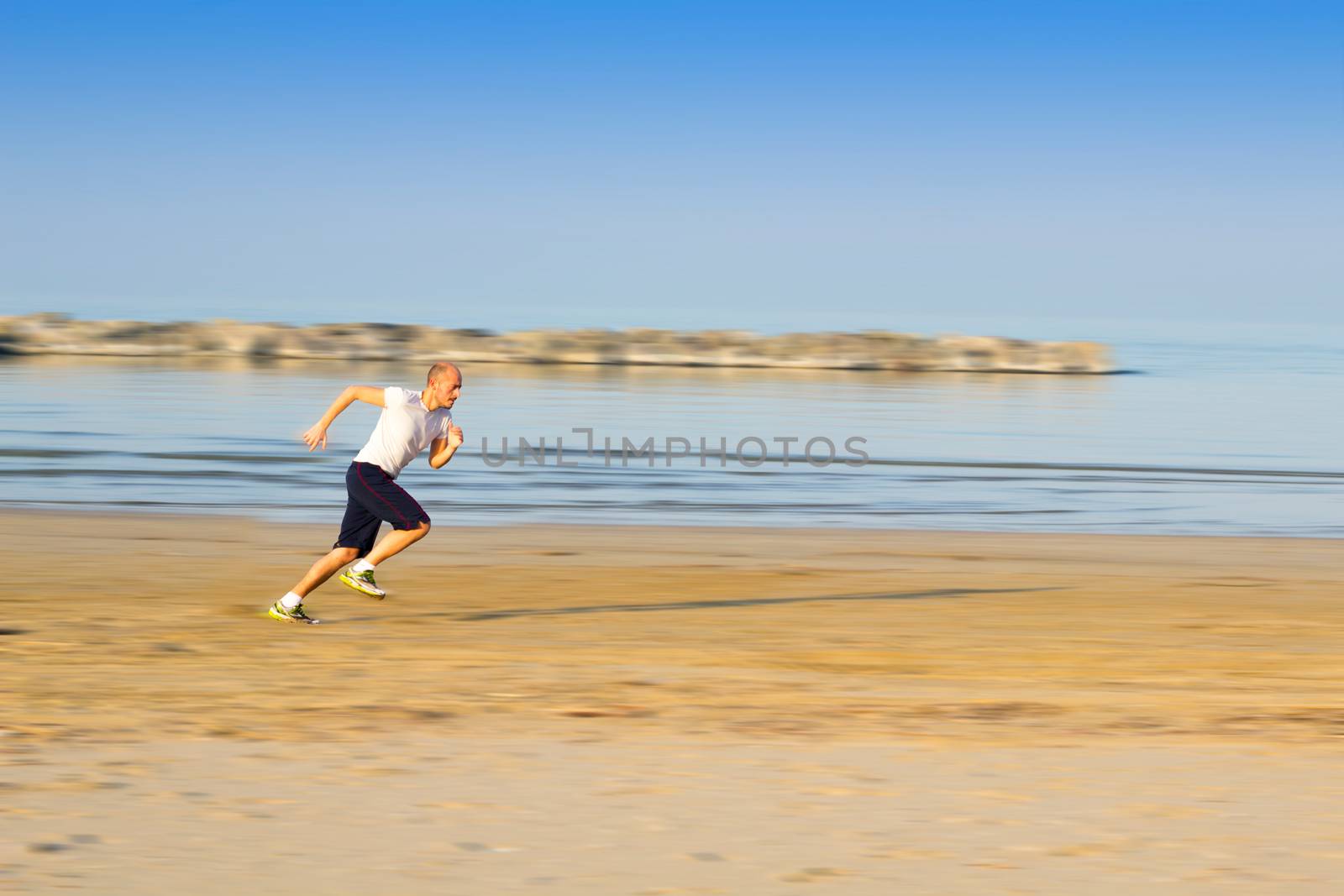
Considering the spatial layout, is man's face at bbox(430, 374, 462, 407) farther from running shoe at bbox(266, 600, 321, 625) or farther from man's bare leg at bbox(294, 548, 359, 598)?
running shoe at bbox(266, 600, 321, 625)

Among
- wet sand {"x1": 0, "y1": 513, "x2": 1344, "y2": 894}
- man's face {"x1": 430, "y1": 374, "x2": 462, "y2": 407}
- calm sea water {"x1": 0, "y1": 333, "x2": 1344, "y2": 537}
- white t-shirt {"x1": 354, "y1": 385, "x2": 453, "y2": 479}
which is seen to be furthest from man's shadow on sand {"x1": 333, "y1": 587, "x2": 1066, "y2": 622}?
calm sea water {"x1": 0, "y1": 333, "x2": 1344, "y2": 537}

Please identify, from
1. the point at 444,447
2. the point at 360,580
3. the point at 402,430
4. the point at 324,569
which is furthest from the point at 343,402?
the point at 360,580

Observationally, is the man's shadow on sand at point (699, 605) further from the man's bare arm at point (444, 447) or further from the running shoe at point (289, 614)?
the man's bare arm at point (444, 447)

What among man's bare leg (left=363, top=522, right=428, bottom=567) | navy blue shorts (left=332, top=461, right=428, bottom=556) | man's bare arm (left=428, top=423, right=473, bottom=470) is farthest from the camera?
man's bare leg (left=363, top=522, right=428, bottom=567)

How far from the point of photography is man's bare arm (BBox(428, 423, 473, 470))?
7879 millimetres

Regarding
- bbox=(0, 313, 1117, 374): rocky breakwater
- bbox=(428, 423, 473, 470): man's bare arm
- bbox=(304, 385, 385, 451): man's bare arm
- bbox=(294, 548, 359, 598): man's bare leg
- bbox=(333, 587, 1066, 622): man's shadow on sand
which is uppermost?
bbox=(0, 313, 1117, 374): rocky breakwater

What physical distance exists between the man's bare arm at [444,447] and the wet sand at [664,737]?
0.92 meters

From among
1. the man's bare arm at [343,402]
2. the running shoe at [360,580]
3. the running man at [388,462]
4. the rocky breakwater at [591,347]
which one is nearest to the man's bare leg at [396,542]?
the running man at [388,462]

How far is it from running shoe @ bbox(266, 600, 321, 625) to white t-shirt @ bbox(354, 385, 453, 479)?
0.88 m

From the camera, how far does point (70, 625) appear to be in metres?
7.95

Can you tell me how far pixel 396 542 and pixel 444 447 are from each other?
751 millimetres

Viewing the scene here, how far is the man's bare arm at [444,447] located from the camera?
788 cm

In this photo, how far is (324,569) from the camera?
8.20 metres

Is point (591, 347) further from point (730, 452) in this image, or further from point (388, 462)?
point (388, 462)
